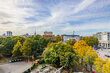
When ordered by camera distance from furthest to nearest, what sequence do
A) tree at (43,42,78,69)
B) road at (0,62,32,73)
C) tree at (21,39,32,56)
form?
tree at (21,39,32,56), road at (0,62,32,73), tree at (43,42,78,69)

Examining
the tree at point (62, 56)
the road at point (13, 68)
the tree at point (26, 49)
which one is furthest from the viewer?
the tree at point (26, 49)

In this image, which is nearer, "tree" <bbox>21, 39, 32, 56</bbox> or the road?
the road

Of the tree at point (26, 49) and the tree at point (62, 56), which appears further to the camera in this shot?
the tree at point (26, 49)

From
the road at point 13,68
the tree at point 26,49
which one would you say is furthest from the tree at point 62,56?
the tree at point 26,49

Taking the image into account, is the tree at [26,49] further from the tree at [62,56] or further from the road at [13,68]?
the tree at [62,56]

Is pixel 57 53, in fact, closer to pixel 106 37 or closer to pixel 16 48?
pixel 16 48

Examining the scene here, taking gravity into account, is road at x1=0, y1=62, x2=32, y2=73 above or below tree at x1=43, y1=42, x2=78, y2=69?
below

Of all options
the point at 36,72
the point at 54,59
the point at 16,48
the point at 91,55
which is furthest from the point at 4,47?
the point at 91,55

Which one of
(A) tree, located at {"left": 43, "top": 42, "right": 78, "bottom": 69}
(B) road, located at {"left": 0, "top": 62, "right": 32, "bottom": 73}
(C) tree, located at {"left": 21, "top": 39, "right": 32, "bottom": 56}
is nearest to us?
(A) tree, located at {"left": 43, "top": 42, "right": 78, "bottom": 69}

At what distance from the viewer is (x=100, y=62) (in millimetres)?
10250

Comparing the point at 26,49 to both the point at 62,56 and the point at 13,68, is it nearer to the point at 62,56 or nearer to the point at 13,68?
the point at 13,68

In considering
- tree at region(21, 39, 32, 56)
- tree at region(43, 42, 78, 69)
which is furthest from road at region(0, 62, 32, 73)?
tree at region(43, 42, 78, 69)

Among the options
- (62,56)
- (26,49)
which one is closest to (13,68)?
(26,49)

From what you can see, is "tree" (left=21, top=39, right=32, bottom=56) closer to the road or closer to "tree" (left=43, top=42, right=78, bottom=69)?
the road
